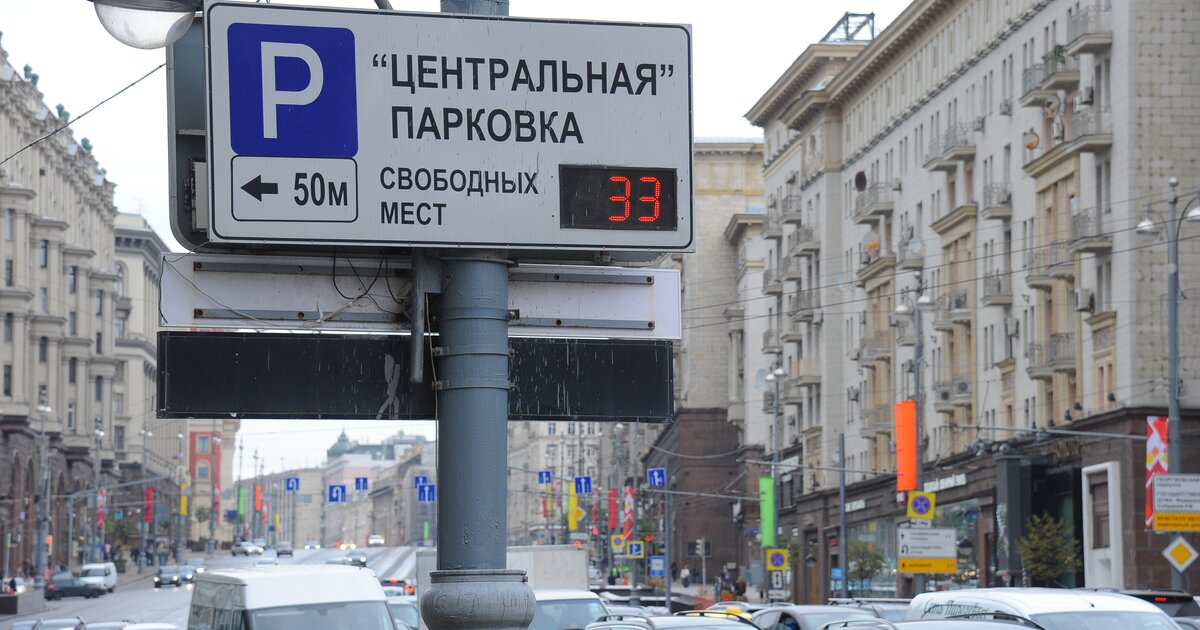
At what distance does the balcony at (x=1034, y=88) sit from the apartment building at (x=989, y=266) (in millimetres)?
145

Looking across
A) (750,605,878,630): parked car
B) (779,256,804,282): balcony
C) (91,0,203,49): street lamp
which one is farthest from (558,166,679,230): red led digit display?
(779,256,804,282): balcony

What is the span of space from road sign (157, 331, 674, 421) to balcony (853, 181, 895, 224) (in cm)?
7254

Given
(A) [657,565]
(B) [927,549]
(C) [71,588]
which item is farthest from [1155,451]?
(C) [71,588]

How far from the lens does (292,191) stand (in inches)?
257

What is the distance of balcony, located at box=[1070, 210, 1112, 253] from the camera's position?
5459 centimetres

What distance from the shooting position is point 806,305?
90312 millimetres

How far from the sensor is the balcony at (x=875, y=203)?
78812 millimetres

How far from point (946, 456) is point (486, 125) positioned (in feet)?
218

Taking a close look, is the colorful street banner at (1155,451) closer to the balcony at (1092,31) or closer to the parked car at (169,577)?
the balcony at (1092,31)

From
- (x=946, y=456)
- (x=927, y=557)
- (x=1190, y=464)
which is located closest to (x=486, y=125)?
(x=927, y=557)

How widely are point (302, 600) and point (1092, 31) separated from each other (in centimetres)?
3605

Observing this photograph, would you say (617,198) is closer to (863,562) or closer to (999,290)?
(999,290)

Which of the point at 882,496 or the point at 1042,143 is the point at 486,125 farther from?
the point at 882,496

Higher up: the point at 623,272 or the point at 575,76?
the point at 575,76
